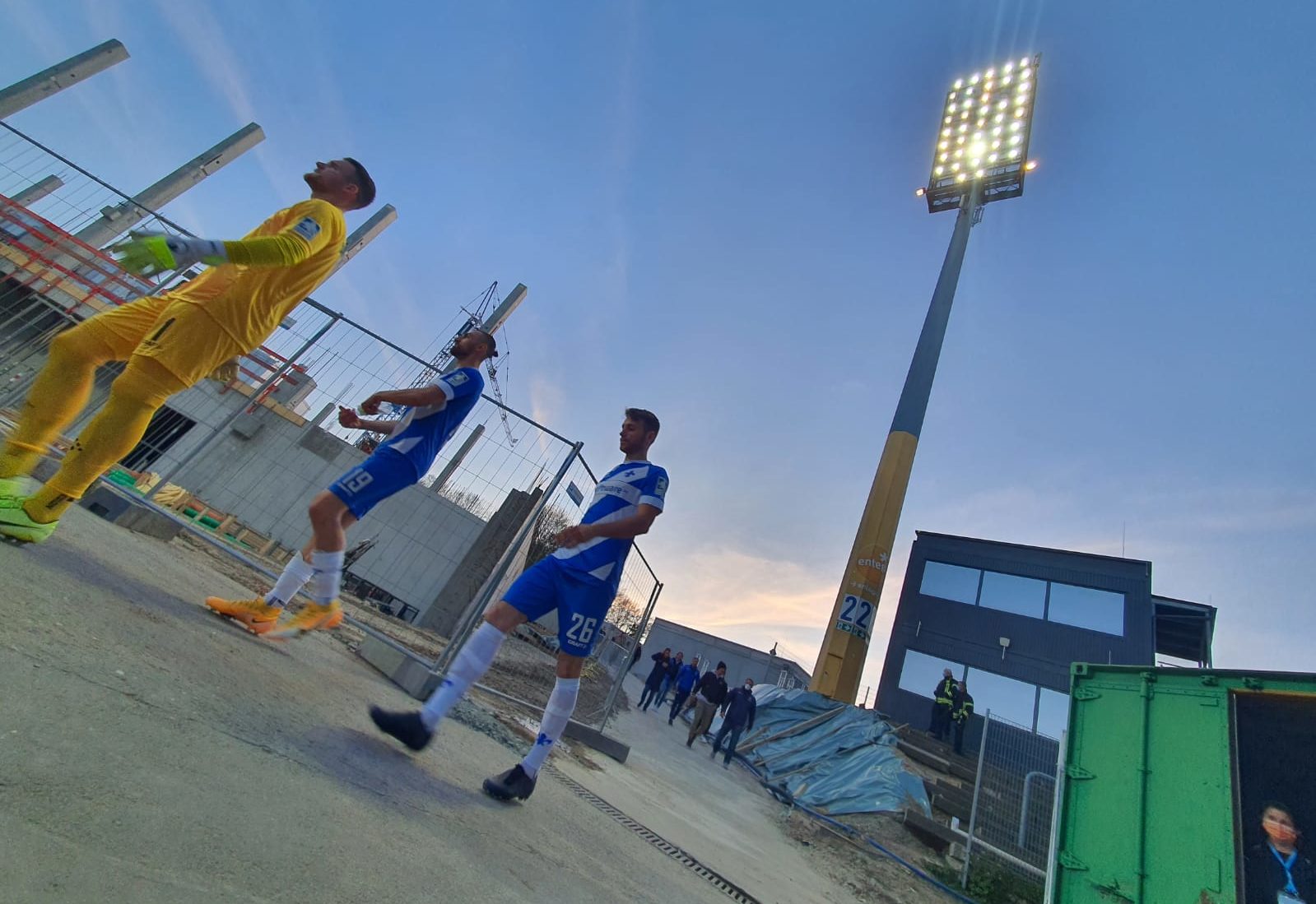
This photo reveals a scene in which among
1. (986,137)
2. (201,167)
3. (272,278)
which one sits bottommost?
(272,278)

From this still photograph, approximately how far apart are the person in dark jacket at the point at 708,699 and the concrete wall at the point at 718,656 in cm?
2240

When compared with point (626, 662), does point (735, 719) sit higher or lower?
higher

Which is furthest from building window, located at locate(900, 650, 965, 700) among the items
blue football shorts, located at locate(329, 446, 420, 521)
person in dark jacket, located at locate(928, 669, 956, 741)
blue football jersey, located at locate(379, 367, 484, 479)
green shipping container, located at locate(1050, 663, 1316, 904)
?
blue football shorts, located at locate(329, 446, 420, 521)

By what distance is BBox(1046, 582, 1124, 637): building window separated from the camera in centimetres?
1672

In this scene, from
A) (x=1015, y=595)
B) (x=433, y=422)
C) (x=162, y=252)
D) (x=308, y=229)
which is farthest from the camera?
(x=1015, y=595)

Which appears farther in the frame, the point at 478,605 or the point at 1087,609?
the point at 1087,609

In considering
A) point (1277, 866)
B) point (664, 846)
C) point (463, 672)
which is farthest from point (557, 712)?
point (1277, 866)

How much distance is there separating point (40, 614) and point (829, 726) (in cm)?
1189

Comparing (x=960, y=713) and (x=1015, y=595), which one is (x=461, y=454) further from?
(x=1015, y=595)

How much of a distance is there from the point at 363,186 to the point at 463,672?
244 cm

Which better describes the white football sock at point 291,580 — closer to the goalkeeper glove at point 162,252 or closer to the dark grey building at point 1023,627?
the goalkeeper glove at point 162,252

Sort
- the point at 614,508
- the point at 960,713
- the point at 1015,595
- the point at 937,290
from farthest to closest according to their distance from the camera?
1. the point at 937,290
2. the point at 1015,595
3. the point at 960,713
4. the point at 614,508

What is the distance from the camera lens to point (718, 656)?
35.9 meters

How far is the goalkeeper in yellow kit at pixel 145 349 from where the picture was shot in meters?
2.09
